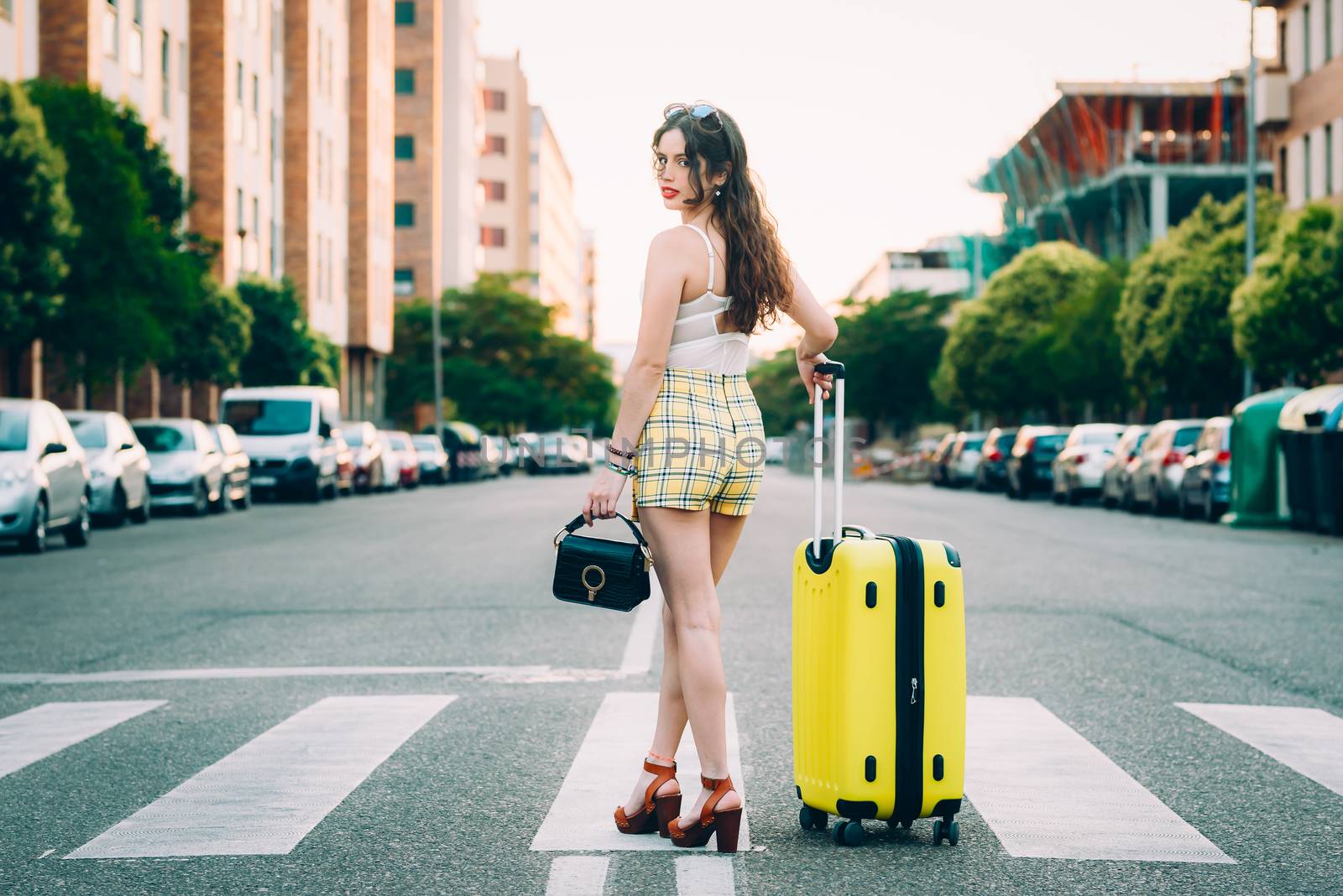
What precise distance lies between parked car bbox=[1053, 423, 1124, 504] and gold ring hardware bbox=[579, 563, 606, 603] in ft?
92.7

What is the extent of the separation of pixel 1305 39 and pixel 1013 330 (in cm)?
1471

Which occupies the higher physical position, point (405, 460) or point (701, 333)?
point (701, 333)

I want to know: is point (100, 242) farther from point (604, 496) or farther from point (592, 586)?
point (604, 496)

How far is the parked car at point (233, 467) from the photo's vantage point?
28.0 metres

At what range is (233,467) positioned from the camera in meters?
28.5

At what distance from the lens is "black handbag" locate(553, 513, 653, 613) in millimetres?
4699

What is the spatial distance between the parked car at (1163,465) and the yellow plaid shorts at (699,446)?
22834 millimetres

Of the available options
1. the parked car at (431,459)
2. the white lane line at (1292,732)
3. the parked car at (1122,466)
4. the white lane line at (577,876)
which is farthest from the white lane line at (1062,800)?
the parked car at (431,459)

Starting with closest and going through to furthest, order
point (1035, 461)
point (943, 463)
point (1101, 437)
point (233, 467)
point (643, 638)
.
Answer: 1. point (643, 638)
2. point (233, 467)
3. point (1101, 437)
4. point (1035, 461)
5. point (943, 463)

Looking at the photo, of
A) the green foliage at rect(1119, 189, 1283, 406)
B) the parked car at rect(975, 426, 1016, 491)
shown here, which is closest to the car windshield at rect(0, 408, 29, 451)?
the green foliage at rect(1119, 189, 1283, 406)

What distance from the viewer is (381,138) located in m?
69.2

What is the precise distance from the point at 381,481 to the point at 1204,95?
39404mm

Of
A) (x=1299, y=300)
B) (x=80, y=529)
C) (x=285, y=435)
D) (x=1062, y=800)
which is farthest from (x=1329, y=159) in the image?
(x=1062, y=800)

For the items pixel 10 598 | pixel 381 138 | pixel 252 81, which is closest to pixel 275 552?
pixel 10 598
